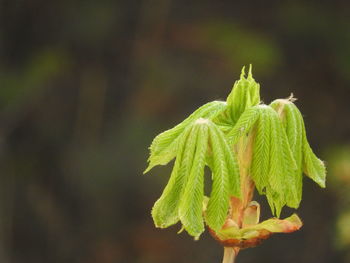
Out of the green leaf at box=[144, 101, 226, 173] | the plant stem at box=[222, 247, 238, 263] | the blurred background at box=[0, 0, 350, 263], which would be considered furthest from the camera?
the blurred background at box=[0, 0, 350, 263]

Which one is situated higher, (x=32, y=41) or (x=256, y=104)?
(x=256, y=104)

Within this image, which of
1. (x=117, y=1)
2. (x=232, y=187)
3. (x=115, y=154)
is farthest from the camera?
(x=117, y=1)

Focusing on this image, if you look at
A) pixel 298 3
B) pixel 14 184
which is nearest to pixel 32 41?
pixel 14 184

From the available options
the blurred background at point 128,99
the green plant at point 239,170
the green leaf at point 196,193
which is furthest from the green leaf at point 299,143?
the blurred background at point 128,99

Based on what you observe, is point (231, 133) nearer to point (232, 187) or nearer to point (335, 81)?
point (232, 187)

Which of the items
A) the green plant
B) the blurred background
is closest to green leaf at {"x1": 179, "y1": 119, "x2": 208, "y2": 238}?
the green plant

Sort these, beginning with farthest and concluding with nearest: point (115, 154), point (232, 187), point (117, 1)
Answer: point (117, 1) → point (115, 154) → point (232, 187)

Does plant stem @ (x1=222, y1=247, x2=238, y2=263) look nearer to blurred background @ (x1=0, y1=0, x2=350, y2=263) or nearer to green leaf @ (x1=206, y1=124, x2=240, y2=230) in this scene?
green leaf @ (x1=206, y1=124, x2=240, y2=230)
